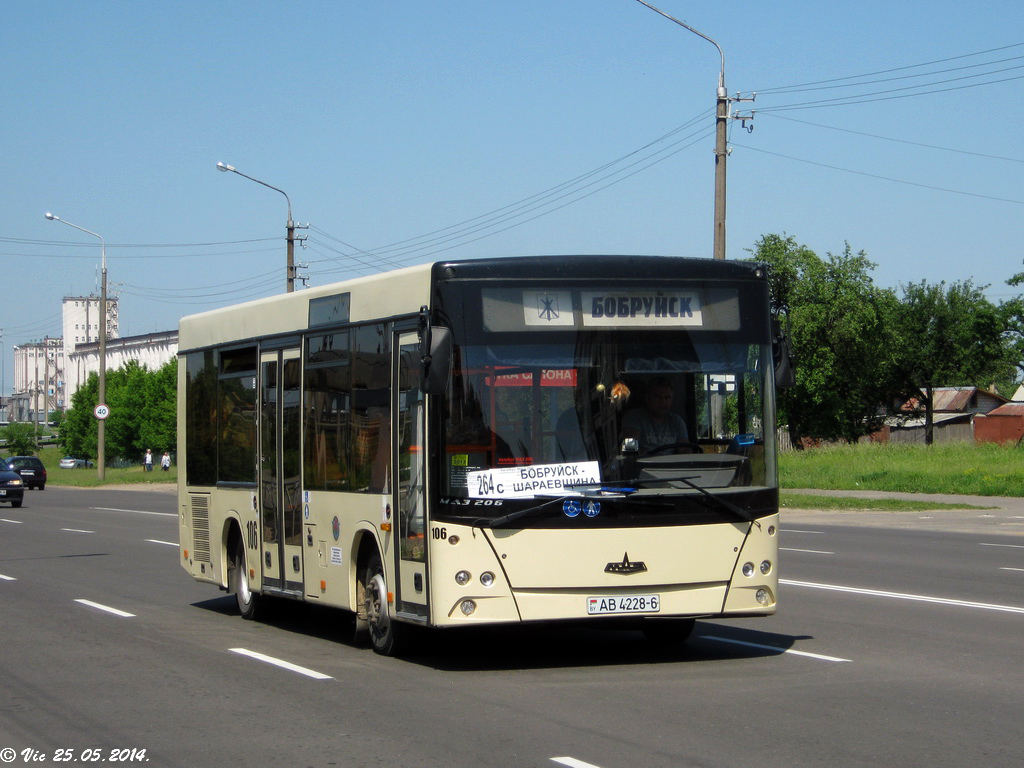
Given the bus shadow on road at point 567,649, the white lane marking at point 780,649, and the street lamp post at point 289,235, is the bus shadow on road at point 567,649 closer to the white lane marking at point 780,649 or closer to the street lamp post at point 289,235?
the white lane marking at point 780,649

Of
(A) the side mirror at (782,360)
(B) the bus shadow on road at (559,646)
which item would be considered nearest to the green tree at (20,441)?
(B) the bus shadow on road at (559,646)

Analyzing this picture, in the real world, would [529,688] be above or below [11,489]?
below

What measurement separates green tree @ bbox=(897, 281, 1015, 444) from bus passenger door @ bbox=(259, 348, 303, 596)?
77208 millimetres

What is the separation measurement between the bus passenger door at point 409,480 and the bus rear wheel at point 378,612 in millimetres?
323

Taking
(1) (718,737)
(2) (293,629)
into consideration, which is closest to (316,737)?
(1) (718,737)

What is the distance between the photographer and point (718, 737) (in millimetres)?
7078

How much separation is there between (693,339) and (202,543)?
266 inches

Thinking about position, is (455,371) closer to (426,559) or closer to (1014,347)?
(426,559)

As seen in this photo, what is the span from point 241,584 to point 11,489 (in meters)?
32.1

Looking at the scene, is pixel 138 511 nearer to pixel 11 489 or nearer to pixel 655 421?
pixel 11 489

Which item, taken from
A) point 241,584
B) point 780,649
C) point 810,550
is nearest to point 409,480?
point 780,649

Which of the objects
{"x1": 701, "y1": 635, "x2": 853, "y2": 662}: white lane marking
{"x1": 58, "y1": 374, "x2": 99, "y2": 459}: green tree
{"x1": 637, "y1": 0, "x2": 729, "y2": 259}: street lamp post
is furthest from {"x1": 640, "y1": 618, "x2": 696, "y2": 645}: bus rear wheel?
{"x1": 58, "y1": 374, "x2": 99, "y2": 459}: green tree

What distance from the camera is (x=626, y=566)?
945cm

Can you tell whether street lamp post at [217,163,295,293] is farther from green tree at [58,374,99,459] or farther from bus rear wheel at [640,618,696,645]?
green tree at [58,374,99,459]
